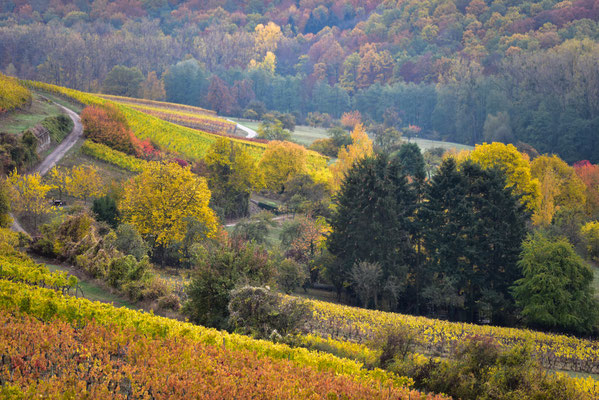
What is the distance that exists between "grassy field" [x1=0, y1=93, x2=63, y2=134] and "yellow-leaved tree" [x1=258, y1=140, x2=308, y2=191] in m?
25.8

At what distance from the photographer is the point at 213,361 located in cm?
1151

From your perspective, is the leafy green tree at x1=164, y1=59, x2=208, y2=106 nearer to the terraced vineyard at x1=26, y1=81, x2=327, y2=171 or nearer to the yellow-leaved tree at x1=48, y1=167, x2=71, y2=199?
the terraced vineyard at x1=26, y1=81, x2=327, y2=171

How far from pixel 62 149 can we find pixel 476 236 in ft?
128

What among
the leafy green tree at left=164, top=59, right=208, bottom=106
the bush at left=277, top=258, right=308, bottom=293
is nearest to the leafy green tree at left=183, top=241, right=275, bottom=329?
the bush at left=277, top=258, right=308, bottom=293

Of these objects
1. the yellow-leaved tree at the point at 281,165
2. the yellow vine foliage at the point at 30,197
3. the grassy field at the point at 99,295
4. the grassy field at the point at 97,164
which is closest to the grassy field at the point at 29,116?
the grassy field at the point at 97,164

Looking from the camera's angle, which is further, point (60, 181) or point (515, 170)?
point (515, 170)

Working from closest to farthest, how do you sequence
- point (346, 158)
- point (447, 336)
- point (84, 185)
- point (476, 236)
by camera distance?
point (447, 336) → point (476, 236) → point (84, 185) → point (346, 158)

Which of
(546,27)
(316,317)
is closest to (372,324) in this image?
(316,317)

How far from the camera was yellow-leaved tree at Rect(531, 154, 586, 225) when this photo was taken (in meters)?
53.6

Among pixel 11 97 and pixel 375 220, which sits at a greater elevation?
pixel 11 97

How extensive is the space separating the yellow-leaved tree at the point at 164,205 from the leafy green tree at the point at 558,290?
67.9 ft

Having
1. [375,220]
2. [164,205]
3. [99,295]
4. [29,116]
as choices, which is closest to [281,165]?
[29,116]

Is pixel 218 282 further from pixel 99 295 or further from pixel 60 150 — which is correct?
pixel 60 150

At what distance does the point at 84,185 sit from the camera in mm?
41281
